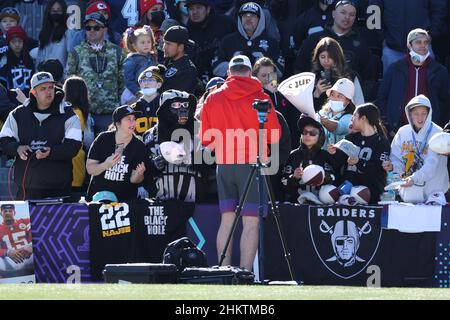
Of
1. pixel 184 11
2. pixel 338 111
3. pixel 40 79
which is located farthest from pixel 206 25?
pixel 40 79

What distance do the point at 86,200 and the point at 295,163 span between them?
2.23 m

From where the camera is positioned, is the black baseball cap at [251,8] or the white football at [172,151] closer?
the white football at [172,151]

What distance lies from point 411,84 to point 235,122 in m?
3.36

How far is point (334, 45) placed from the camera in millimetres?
15812

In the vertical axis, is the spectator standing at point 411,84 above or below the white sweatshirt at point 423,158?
above

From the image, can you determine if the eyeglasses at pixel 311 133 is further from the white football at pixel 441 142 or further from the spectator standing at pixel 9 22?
the spectator standing at pixel 9 22

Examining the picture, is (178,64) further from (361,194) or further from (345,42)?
(361,194)

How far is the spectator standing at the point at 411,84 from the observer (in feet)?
53.6

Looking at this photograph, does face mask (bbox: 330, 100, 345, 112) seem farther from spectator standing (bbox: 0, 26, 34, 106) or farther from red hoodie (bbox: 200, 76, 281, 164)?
spectator standing (bbox: 0, 26, 34, 106)

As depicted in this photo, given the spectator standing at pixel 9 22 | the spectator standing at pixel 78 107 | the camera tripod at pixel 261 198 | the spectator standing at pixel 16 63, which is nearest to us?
the camera tripod at pixel 261 198

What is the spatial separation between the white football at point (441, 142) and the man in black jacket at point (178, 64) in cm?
318

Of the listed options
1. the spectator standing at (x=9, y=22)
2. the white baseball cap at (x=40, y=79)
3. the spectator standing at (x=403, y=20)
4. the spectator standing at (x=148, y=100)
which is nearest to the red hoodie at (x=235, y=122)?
the spectator standing at (x=148, y=100)
